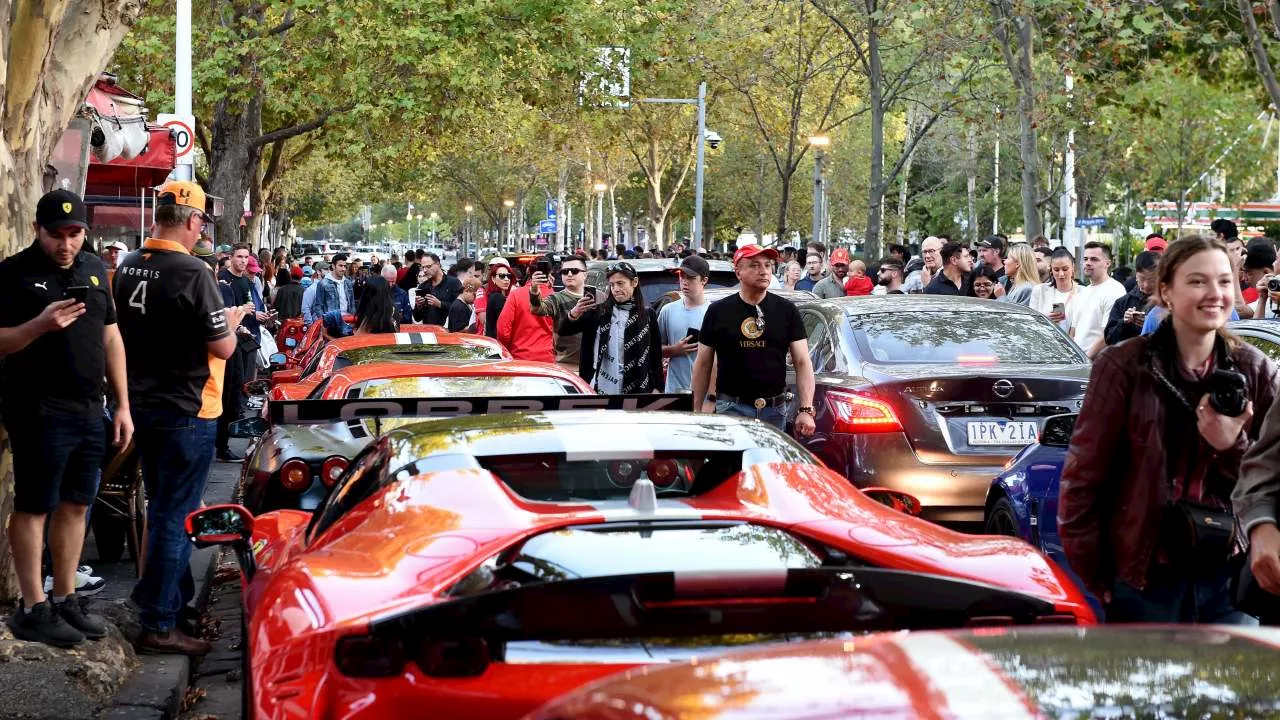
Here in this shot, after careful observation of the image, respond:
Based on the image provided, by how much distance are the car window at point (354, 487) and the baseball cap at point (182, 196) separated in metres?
2.47

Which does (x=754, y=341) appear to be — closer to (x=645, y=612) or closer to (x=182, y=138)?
(x=645, y=612)

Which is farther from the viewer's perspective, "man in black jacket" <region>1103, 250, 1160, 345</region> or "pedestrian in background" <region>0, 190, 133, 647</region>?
"man in black jacket" <region>1103, 250, 1160, 345</region>

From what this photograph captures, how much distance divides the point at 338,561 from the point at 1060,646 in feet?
7.12

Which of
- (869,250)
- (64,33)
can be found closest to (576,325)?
(64,33)

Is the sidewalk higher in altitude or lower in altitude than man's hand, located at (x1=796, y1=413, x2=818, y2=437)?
lower

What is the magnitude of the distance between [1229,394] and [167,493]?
178 inches

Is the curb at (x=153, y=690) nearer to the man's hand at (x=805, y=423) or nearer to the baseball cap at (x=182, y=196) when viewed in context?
the baseball cap at (x=182, y=196)

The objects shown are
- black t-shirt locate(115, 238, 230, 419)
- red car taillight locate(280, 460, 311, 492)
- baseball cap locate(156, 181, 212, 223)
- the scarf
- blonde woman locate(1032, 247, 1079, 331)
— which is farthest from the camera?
blonde woman locate(1032, 247, 1079, 331)

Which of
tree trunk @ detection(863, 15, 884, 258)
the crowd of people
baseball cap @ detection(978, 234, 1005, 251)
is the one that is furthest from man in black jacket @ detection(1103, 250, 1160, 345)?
tree trunk @ detection(863, 15, 884, 258)

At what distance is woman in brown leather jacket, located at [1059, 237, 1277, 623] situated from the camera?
4.66 meters

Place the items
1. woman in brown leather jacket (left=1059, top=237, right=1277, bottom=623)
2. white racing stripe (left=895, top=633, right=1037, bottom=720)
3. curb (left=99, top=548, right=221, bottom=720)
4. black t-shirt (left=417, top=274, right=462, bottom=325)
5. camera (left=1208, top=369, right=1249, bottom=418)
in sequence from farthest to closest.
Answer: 1. black t-shirt (left=417, top=274, right=462, bottom=325)
2. curb (left=99, top=548, right=221, bottom=720)
3. woman in brown leather jacket (left=1059, top=237, right=1277, bottom=623)
4. camera (left=1208, top=369, right=1249, bottom=418)
5. white racing stripe (left=895, top=633, right=1037, bottom=720)

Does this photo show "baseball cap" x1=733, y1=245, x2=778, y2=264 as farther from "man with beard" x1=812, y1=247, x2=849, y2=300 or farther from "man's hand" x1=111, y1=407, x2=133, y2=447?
"man with beard" x1=812, y1=247, x2=849, y2=300

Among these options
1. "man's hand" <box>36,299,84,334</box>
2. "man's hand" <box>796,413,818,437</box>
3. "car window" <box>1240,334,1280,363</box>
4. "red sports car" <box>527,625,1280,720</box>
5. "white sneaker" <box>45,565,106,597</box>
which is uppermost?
"man's hand" <box>36,299,84,334</box>

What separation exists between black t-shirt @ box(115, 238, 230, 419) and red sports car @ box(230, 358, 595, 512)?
560mm
